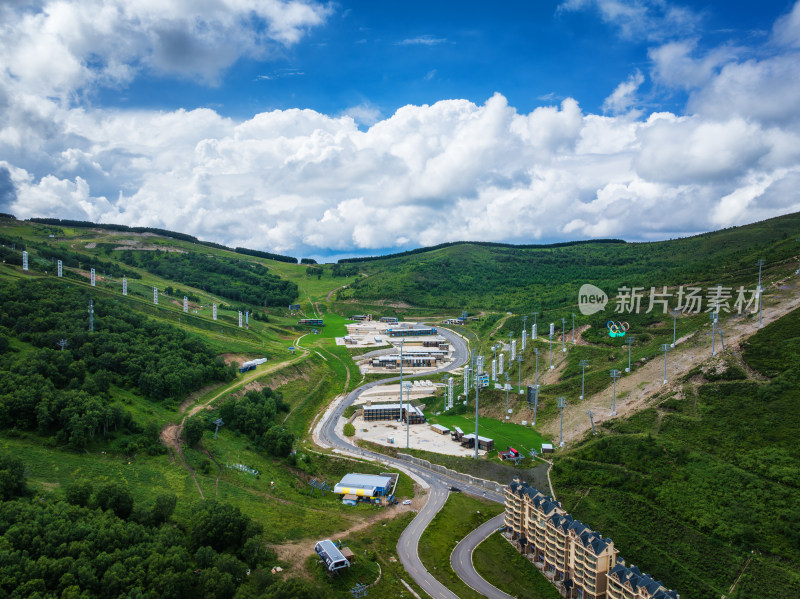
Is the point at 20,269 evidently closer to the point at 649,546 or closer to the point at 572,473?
the point at 572,473

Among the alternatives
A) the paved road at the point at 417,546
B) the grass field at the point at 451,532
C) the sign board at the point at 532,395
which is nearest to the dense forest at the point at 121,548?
the paved road at the point at 417,546

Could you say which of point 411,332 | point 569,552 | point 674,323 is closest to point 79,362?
point 569,552

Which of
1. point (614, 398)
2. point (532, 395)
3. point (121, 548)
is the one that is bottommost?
point (121, 548)

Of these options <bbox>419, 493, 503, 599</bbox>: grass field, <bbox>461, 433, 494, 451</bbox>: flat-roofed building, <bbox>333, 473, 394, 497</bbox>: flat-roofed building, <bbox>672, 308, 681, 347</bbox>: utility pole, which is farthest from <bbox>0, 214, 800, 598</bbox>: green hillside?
<bbox>461, 433, 494, 451</bbox>: flat-roofed building


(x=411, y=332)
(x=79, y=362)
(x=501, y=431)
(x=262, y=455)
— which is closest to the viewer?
(x=79, y=362)

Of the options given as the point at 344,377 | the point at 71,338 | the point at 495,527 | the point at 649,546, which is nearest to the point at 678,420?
the point at 649,546

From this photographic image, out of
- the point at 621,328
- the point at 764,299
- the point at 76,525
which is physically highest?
the point at 764,299

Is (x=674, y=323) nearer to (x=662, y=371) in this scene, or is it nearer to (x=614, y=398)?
(x=662, y=371)
